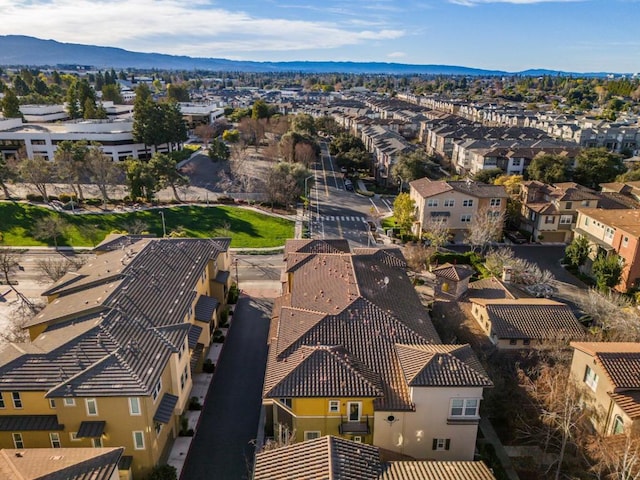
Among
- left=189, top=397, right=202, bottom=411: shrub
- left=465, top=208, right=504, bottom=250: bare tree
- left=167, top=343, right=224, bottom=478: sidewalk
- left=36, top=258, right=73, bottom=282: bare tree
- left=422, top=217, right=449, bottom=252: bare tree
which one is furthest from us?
left=422, top=217, right=449, bottom=252: bare tree

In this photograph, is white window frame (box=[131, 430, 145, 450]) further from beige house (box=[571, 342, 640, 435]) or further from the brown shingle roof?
beige house (box=[571, 342, 640, 435])

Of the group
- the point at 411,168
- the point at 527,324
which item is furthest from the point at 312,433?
the point at 411,168

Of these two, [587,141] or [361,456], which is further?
[587,141]

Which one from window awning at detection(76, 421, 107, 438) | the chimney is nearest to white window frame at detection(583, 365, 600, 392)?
the chimney

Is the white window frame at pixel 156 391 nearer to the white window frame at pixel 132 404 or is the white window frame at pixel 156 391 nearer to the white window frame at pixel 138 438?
the white window frame at pixel 132 404

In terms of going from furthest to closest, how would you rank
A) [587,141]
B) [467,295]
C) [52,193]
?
[587,141] → [52,193] → [467,295]

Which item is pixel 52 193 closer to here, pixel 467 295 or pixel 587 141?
pixel 467 295

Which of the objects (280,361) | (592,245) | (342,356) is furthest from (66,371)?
(592,245)
